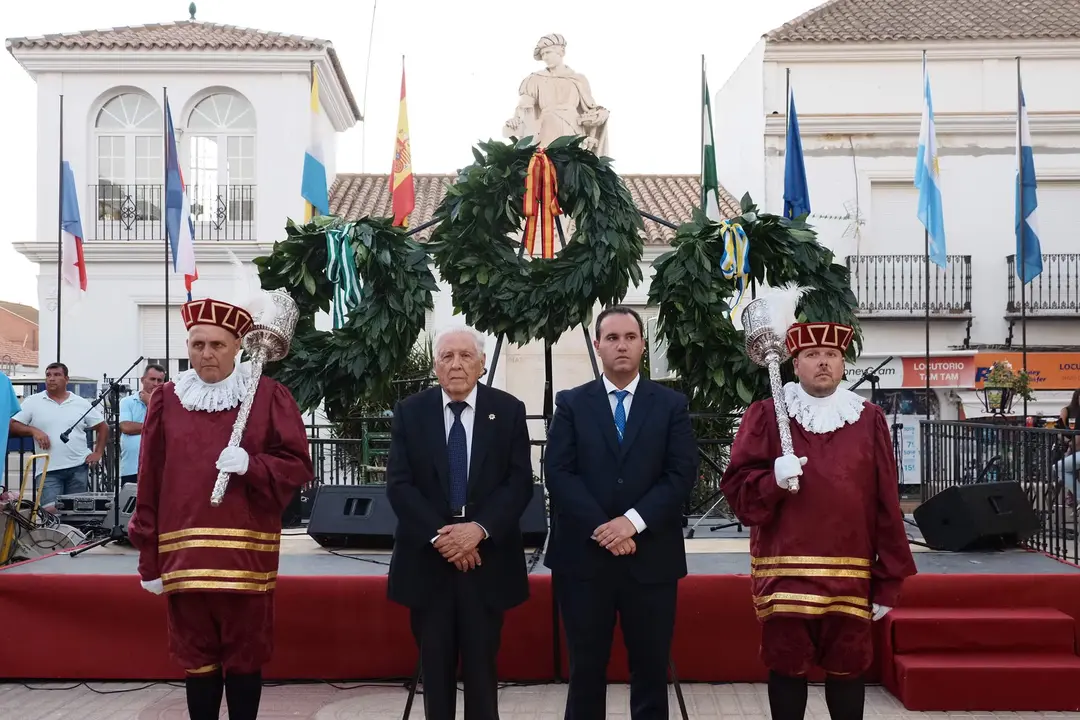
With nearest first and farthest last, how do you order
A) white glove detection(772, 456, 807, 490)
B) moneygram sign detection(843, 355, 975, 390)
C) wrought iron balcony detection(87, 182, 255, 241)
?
1. white glove detection(772, 456, 807, 490)
2. moneygram sign detection(843, 355, 975, 390)
3. wrought iron balcony detection(87, 182, 255, 241)

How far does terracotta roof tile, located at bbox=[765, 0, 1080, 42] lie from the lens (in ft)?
59.9

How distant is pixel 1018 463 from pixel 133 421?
22.3 feet

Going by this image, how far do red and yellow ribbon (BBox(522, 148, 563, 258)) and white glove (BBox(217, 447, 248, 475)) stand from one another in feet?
9.30

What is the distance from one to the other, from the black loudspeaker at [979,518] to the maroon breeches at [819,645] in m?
2.40

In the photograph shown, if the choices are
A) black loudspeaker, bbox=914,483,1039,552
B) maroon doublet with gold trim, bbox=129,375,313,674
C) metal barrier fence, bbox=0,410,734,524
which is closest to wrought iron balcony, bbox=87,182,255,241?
metal barrier fence, bbox=0,410,734,524

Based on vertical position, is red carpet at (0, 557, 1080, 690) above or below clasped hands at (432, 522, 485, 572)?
below

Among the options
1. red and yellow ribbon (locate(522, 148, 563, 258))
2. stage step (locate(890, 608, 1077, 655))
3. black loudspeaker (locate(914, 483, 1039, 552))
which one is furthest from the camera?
red and yellow ribbon (locate(522, 148, 563, 258))

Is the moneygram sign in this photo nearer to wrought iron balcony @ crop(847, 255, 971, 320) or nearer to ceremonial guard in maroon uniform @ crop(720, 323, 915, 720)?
wrought iron balcony @ crop(847, 255, 971, 320)

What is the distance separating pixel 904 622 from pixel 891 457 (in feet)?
4.98

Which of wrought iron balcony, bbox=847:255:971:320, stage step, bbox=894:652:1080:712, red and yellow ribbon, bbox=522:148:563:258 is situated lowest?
stage step, bbox=894:652:1080:712

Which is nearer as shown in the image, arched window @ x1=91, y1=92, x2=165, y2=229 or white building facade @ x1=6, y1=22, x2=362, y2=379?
white building facade @ x1=6, y1=22, x2=362, y2=379

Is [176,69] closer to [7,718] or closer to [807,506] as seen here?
[7,718]

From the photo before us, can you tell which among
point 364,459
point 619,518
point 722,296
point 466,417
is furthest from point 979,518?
point 364,459

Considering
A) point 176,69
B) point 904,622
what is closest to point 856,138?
point 176,69
